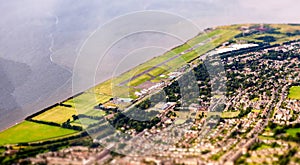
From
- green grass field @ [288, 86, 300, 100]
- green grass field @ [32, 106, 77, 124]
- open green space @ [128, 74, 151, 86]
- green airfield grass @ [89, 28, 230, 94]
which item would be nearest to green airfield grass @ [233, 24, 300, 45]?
green airfield grass @ [89, 28, 230, 94]

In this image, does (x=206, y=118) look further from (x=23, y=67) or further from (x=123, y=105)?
(x=23, y=67)

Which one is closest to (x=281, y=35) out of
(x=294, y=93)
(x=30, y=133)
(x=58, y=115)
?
(x=294, y=93)

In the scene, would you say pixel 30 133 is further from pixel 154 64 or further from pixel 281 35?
pixel 281 35

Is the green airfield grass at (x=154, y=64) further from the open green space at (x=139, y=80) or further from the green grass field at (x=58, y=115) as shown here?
the green grass field at (x=58, y=115)

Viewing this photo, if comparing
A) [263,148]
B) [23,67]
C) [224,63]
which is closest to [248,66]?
[224,63]

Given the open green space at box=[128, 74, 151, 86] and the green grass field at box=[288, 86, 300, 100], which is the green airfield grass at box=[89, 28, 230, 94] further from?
the green grass field at box=[288, 86, 300, 100]
